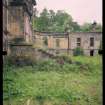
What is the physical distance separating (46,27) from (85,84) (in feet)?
5.69

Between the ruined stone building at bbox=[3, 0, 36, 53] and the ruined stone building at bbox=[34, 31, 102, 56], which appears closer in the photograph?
the ruined stone building at bbox=[3, 0, 36, 53]

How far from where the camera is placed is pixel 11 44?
323 inches

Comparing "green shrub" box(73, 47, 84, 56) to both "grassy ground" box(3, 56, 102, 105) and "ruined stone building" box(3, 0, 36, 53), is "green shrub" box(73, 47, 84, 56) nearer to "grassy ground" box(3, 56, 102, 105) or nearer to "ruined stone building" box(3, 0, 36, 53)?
"grassy ground" box(3, 56, 102, 105)

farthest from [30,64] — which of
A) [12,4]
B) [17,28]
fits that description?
[12,4]

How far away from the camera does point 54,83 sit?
24.9 ft

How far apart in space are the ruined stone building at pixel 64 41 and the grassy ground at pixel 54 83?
0.52 m

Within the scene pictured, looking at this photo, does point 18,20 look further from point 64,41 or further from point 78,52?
point 78,52

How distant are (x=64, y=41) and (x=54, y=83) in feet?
8.62

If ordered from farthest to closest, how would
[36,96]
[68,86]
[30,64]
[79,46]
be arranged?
[79,46], [30,64], [68,86], [36,96]

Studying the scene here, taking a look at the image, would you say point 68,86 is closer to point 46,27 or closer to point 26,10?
point 46,27

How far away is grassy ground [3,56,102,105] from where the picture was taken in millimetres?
6500

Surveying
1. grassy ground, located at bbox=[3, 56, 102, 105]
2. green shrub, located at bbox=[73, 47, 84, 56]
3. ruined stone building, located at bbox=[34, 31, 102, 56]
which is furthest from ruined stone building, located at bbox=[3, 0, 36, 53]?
green shrub, located at bbox=[73, 47, 84, 56]

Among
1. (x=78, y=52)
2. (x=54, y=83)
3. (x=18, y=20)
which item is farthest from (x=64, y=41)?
(x=54, y=83)

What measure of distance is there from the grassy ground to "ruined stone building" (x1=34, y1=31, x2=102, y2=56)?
521 mm
